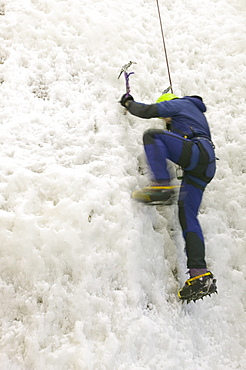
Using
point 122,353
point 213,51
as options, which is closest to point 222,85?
point 213,51

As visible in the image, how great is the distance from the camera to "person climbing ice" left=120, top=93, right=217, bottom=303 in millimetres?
2611

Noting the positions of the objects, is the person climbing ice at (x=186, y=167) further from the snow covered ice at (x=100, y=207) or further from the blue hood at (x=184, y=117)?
the snow covered ice at (x=100, y=207)

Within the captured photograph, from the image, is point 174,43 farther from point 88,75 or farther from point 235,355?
point 235,355

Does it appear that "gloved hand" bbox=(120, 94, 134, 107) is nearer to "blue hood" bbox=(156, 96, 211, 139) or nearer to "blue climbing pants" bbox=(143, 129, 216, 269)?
"blue hood" bbox=(156, 96, 211, 139)

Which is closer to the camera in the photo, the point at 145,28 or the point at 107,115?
the point at 107,115

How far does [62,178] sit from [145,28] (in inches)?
122

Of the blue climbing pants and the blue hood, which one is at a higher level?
the blue hood

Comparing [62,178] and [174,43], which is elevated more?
[174,43]

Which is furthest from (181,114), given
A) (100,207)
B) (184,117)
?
(100,207)

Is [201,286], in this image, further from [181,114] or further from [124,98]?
[124,98]

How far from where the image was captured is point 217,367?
2719mm

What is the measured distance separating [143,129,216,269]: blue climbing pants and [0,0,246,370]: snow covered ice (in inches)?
15.0

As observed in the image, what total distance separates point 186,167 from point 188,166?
32 mm

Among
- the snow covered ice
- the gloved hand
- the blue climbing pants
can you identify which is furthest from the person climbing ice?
the snow covered ice
